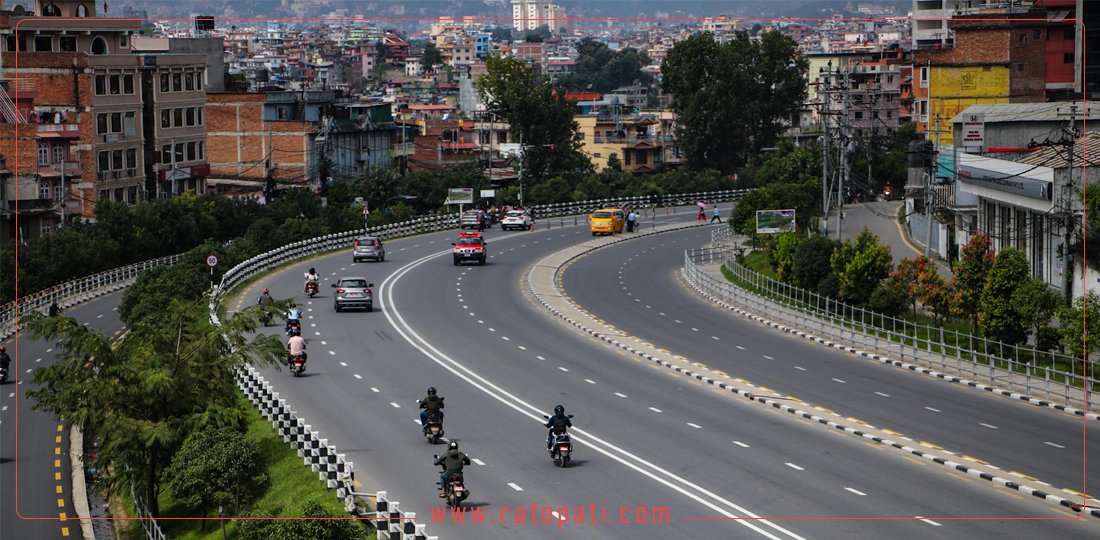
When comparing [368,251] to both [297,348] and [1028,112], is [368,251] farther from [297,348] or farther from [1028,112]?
[297,348]

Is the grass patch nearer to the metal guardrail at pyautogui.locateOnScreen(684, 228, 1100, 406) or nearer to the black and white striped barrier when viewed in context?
the black and white striped barrier

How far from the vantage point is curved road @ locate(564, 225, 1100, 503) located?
33.6m

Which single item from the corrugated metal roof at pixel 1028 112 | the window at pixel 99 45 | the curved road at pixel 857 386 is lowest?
the curved road at pixel 857 386

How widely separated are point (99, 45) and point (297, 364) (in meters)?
73.0

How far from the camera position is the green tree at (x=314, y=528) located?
24.9m

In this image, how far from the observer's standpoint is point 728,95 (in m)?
131

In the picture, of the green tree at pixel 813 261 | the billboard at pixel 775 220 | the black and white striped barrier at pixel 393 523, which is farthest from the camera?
the billboard at pixel 775 220

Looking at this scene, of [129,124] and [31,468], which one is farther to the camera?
[129,124]

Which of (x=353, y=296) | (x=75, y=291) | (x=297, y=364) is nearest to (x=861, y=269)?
(x=353, y=296)

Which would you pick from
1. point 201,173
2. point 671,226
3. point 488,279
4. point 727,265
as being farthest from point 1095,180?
point 201,173

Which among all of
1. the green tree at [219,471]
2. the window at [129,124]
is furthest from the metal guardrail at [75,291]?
the green tree at [219,471]

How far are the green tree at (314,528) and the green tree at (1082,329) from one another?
22327mm

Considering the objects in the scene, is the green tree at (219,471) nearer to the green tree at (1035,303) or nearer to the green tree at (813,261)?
the green tree at (1035,303)

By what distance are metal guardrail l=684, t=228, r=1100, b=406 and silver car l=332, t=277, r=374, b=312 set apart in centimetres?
1376
